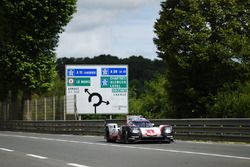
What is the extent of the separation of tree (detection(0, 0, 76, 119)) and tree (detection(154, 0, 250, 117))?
9851 millimetres

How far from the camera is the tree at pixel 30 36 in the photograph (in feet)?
162

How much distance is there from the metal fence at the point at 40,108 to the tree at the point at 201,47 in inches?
324

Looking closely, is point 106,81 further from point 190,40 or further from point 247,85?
point 247,85

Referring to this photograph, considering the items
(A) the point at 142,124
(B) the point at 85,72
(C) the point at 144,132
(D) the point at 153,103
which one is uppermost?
(B) the point at 85,72

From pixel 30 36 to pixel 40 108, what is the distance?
603cm

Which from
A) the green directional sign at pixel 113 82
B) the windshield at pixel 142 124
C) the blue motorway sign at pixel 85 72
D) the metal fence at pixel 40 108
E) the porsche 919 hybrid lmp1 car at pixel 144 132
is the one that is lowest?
the porsche 919 hybrid lmp1 car at pixel 144 132

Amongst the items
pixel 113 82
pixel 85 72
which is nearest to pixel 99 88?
pixel 113 82

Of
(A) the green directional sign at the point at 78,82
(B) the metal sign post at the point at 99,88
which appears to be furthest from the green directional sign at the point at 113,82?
(A) the green directional sign at the point at 78,82

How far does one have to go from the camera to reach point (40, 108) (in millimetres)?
50875

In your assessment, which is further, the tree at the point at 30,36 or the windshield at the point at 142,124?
the tree at the point at 30,36

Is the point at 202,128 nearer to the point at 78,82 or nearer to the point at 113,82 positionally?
the point at 113,82

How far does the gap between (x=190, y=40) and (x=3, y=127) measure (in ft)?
63.0

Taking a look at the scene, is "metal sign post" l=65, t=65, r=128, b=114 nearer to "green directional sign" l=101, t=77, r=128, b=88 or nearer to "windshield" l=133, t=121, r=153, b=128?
"green directional sign" l=101, t=77, r=128, b=88

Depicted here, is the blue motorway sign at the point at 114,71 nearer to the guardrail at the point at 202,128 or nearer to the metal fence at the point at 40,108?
the metal fence at the point at 40,108
